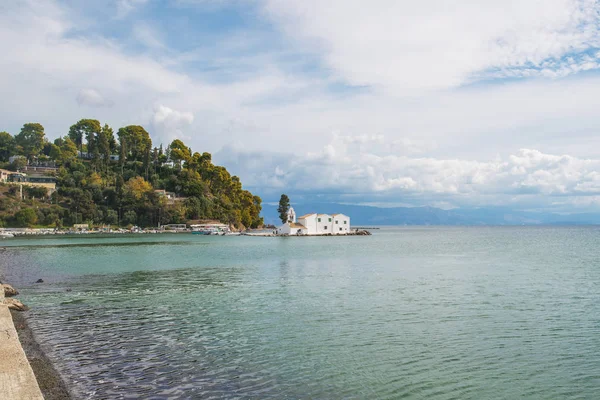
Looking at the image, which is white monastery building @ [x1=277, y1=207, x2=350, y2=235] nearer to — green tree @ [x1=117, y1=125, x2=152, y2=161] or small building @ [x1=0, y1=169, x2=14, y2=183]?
green tree @ [x1=117, y1=125, x2=152, y2=161]

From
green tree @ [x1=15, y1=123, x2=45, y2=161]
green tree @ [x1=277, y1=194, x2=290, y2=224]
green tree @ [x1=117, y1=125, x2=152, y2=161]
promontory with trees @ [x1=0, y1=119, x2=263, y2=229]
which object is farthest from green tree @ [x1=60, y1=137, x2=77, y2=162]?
green tree @ [x1=277, y1=194, x2=290, y2=224]

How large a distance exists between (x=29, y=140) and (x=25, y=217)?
4919 centimetres

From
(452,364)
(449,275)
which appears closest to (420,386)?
(452,364)

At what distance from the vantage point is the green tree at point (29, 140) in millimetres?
175625

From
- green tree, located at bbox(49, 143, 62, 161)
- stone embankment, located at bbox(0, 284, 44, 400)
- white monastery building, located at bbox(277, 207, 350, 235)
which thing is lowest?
stone embankment, located at bbox(0, 284, 44, 400)

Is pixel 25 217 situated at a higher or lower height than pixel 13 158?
lower

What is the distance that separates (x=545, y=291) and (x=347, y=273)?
52.4ft

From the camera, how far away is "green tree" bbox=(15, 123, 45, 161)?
176 meters

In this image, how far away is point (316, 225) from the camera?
13912 centimetres

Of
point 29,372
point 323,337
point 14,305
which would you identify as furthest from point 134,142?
point 29,372

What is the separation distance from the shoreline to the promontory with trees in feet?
474

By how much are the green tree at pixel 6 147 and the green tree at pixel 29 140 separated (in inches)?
101

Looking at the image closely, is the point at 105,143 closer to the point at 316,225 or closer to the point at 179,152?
the point at 179,152

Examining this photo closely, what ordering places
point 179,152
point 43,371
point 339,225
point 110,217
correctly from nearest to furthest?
point 43,371, point 339,225, point 110,217, point 179,152
